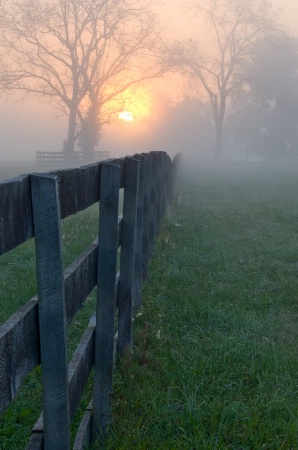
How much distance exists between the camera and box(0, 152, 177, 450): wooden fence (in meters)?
2.10

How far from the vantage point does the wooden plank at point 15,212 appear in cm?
194

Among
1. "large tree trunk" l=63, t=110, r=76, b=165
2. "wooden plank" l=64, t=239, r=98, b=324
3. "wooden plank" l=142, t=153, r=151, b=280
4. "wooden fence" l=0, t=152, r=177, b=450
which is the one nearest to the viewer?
"wooden fence" l=0, t=152, r=177, b=450

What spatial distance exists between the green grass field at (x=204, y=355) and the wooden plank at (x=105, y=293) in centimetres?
16

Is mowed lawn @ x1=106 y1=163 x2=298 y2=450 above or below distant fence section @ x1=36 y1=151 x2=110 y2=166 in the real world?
above

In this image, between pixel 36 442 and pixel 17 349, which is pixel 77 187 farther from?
pixel 36 442

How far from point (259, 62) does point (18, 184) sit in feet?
199

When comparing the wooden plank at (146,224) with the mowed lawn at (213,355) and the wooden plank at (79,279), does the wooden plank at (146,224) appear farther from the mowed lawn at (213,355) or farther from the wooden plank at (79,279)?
the wooden plank at (79,279)

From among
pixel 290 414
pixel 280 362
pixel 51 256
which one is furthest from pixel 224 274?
pixel 51 256

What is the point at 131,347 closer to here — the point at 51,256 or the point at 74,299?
the point at 74,299

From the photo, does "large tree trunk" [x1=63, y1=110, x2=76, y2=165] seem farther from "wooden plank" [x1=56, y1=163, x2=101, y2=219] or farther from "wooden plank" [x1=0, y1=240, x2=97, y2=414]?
"wooden plank" [x1=0, y1=240, x2=97, y2=414]

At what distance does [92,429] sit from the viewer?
12.0 ft

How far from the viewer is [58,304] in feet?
8.05

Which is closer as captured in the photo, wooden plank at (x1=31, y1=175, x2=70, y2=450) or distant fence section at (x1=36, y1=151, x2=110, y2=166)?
wooden plank at (x1=31, y1=175, x2=70, y2=450)

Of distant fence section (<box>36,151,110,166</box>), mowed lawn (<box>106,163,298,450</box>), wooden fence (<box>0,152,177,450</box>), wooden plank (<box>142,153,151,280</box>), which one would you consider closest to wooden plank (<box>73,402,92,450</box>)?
wooden fence (<box>0,152,177,450</box>)
